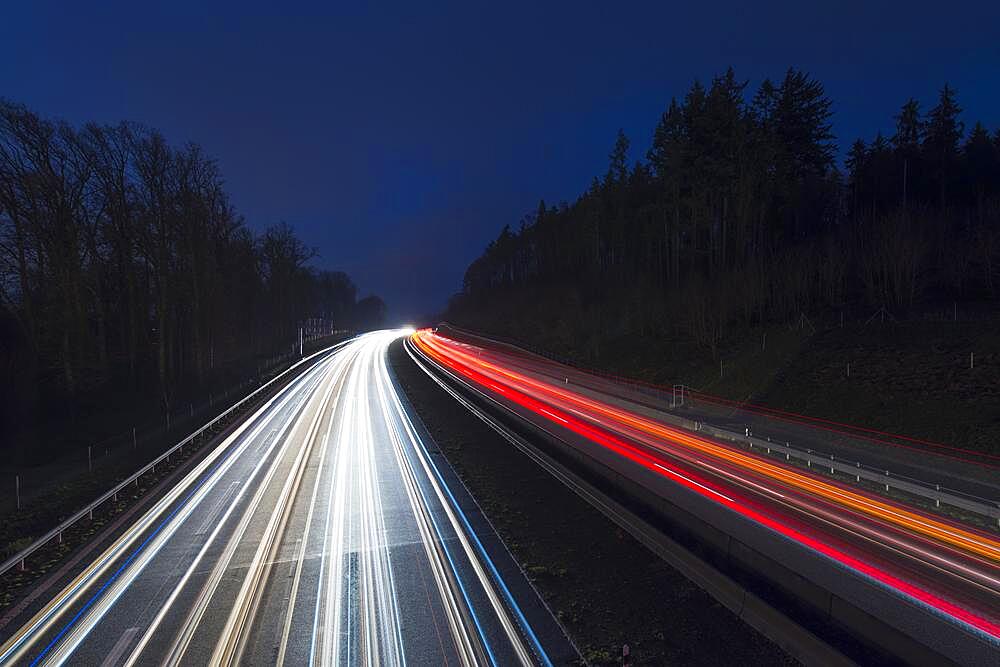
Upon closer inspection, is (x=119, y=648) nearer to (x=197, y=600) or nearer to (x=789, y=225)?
(x=197, y=600)

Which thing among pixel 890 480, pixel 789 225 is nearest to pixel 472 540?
pixel 890 480

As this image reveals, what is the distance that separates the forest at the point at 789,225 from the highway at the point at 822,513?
1476 cm

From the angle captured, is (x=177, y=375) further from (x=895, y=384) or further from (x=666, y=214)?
(x=666, y=214)

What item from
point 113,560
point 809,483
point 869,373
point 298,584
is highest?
point 869,373

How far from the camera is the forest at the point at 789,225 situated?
29.2 m

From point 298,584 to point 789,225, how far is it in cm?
4855

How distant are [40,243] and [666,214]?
4834 centimetres

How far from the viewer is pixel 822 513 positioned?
39.4 ft

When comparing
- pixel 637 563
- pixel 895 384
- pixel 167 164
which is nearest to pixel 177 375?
pixel 167 164

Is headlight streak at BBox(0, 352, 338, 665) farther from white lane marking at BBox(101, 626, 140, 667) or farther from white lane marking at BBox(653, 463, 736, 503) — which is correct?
white lane marking at BBox(653, 463, 736, 503)

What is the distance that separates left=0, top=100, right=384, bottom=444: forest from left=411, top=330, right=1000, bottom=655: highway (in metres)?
23.3

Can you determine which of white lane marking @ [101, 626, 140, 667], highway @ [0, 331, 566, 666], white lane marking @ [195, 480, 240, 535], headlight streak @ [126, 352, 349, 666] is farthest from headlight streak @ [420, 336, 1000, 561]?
white lane marking @ [101, 626, 140, 667]

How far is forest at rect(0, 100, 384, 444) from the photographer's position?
24.5 m

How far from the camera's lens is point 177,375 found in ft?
120
